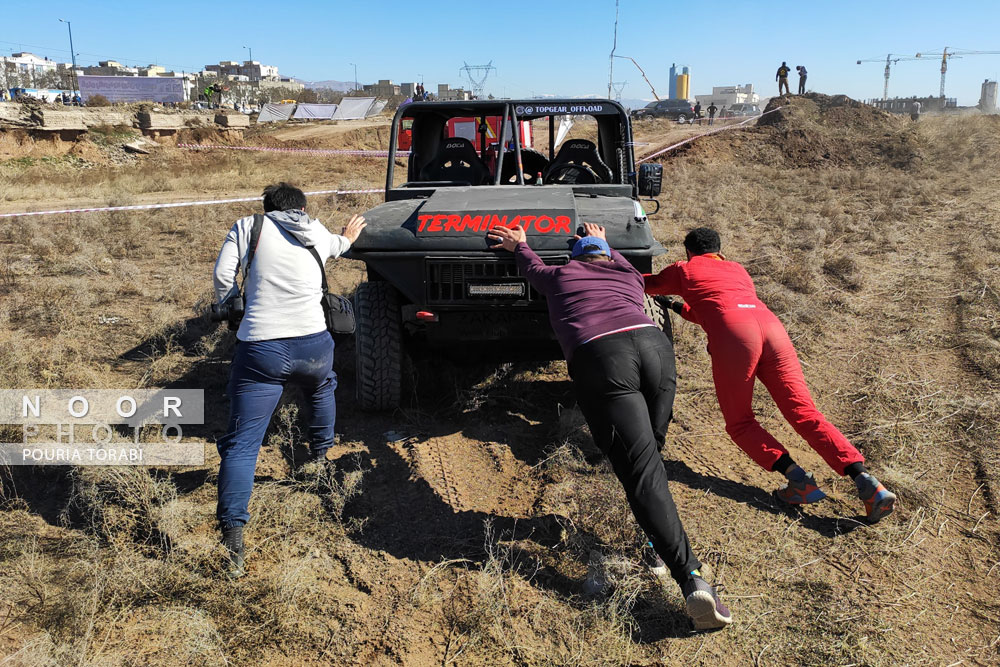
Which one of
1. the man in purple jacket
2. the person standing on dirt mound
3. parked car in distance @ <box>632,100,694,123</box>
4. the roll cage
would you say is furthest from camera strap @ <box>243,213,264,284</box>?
parked car in distance @ <box>632,100,694,123</box>

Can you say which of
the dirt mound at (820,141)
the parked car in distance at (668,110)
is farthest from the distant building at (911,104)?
the dirt mound at (820,141)

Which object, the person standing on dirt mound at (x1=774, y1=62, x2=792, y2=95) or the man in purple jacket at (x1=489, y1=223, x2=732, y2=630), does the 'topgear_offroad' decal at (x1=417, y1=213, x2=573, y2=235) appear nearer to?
the man in purple jacket at (x1=489, y1=223, x2=732, y2=630)

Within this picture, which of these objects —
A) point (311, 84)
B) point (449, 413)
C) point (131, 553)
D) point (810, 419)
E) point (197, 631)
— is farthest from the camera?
point (311, 84)

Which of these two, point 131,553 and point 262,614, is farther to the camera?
point 131,553

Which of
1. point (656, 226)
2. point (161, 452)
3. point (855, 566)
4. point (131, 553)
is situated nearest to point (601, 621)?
point (855, 566)

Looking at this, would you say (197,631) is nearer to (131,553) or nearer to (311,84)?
(131,553)

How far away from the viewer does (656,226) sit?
1058cm

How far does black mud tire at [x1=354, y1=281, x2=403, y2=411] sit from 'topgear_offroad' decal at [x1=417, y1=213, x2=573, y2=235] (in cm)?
61

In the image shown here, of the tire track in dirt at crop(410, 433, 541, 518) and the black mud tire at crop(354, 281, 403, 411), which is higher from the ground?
the black mud tire at crop(354, 281, 403, 411)

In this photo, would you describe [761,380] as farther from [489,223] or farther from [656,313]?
[489,223]

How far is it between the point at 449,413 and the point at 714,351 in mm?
1840

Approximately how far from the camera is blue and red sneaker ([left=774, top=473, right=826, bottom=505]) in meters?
3.40

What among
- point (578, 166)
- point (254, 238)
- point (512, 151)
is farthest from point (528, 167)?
point (254, 238)

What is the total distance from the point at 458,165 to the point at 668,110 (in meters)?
39.6
